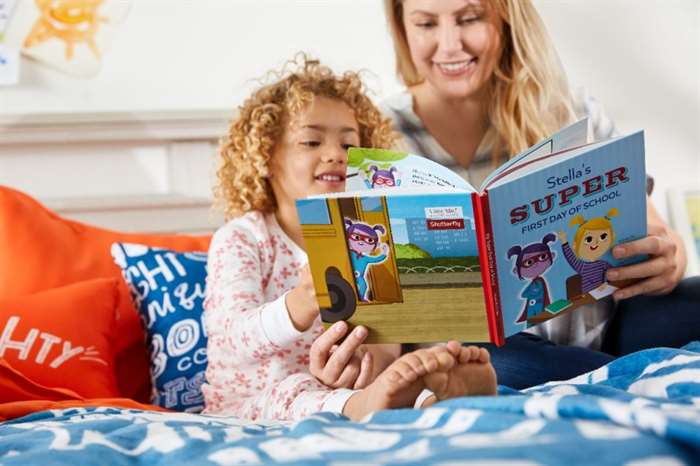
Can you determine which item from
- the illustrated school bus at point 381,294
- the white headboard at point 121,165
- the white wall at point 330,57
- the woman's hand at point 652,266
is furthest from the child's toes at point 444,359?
the white wall at point 330,57

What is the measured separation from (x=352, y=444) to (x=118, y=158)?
144 cm

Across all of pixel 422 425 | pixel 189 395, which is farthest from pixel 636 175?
pixel 189 395

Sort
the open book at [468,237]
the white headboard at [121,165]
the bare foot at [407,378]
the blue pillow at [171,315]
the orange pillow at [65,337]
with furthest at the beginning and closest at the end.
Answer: the white headboard at [121,165]
the blue pillow at [171,315]
the orange pillow at [65,337]
the open book at [468,237]
the bare foot at [407,378]

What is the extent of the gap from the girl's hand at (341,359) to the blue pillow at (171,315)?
1.22 ft

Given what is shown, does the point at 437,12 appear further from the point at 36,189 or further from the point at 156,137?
the point at 36,189

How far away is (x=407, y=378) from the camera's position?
109 cm

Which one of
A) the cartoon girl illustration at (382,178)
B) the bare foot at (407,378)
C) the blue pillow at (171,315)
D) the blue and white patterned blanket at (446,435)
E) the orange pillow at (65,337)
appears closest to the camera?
the blue and white patterned blanket at (446,435)

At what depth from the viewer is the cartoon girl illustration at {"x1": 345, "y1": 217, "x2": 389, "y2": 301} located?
123cm

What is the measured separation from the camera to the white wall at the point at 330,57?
6.93ft

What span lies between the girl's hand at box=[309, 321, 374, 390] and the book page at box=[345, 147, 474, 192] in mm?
219

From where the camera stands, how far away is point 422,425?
0.90m

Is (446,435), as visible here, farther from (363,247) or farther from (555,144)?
(555,144)

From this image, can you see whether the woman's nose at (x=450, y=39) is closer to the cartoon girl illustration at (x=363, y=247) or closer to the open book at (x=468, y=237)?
the open book at (x=468, y=237)

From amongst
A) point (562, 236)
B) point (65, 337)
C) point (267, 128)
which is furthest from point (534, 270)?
point (65, 337)
